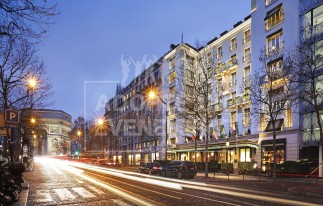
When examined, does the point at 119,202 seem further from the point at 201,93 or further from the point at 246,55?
the point at 246,55

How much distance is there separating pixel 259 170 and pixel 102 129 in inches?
2350

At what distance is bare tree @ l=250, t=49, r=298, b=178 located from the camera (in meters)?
31.8

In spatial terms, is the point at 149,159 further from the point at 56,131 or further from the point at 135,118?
the point at 56,131

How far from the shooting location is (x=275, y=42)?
129ft

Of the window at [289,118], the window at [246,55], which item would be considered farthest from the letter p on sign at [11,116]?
the window at [246,55]

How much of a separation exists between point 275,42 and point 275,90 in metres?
6.94

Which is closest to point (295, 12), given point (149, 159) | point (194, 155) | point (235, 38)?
point (235, 38)

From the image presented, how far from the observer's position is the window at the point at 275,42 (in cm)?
3811

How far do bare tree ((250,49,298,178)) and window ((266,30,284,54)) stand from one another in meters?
0.48

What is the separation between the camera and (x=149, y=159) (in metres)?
71.1

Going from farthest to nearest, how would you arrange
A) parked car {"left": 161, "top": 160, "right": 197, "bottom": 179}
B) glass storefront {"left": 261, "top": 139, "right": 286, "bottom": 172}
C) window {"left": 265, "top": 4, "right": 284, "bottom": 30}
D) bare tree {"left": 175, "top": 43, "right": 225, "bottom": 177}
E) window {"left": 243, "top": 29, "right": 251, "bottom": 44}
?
window {"left": 243, "top": 29, "right": 251, "bottom": 44} → window {"left": 265, "top": 4, "right": 284, "bottom": 30} → glass storefront {"left": 261, "top": 139, "right": 286, "bottom": 172} → bare tree {"left": 175, "top": 43, "right": 225, "bottom": 177} → parked car {"left": 161, "top": 160, "right": 197, "bottom": 179}

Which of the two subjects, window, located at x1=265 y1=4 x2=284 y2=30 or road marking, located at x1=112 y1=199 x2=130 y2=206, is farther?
window, located at x1=265 y1=4 x2=284 y2=30

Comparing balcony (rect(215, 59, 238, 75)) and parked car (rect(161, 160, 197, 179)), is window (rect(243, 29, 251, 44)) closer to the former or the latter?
balcony (rect(215, 59, 238, 75))

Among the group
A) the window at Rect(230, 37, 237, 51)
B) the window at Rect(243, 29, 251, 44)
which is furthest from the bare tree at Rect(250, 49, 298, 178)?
the window at Rect(230, 37, 237, 51)
